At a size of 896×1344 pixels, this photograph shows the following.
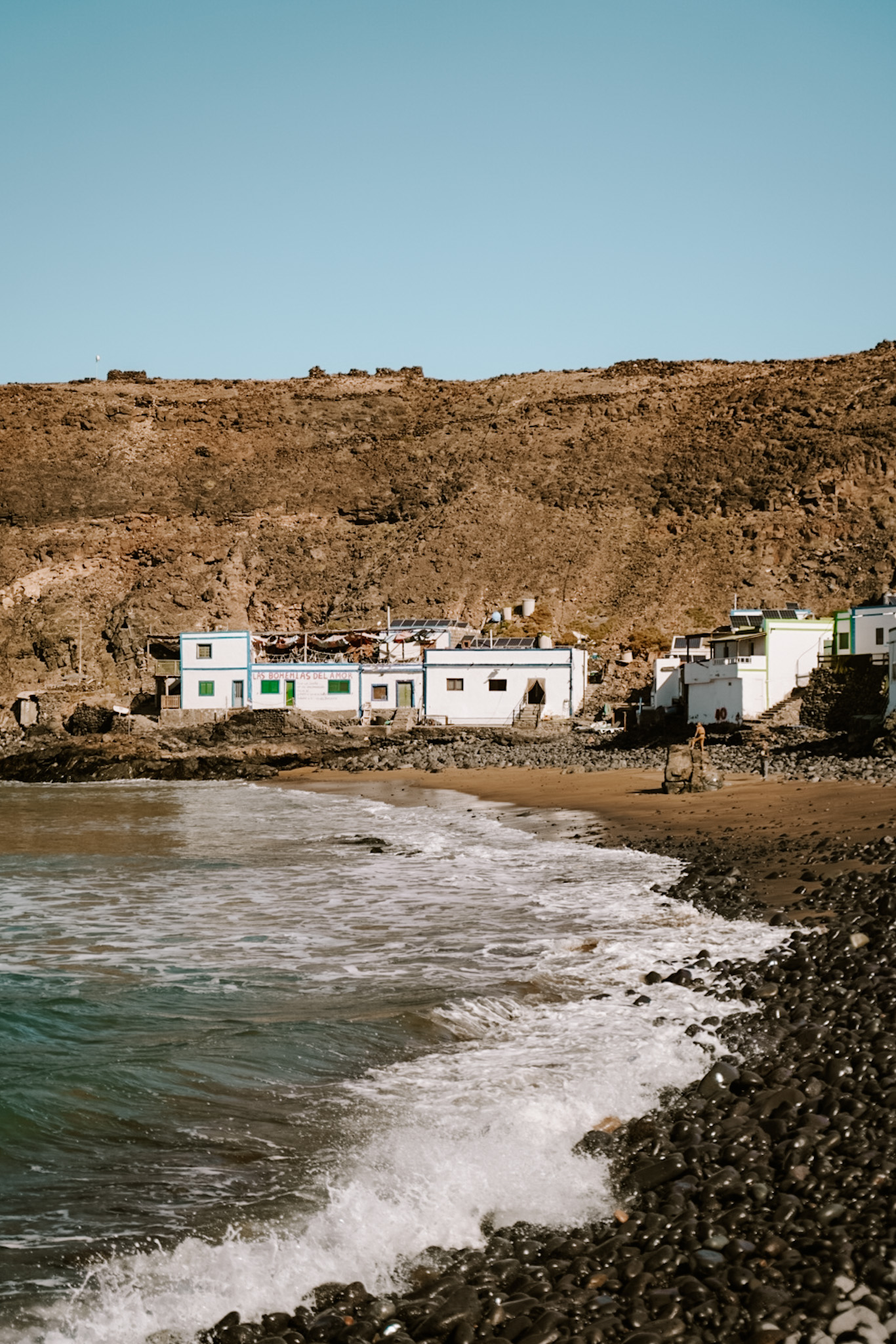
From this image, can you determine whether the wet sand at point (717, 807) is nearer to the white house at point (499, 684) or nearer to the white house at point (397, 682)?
the white house at point (499, 684)

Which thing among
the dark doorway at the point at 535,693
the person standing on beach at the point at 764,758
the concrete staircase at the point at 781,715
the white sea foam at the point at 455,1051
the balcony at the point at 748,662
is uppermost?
the balcony at the point at 748,662

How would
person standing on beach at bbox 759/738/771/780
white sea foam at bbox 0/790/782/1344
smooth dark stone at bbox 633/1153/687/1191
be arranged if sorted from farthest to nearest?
person standing on beach at bbox 759/738/771/780
smooth dark stone at bbox 633/1153/687/1191
white sea foam at bbox 0/790/782/1344

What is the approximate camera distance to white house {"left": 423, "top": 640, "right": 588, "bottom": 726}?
47.4 m

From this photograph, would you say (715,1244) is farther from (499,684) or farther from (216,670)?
(216,670)

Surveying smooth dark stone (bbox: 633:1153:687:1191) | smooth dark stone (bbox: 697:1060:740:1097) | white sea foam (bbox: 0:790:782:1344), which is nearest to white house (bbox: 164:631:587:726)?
white sea foam (bbox: 0:790:782:1344)

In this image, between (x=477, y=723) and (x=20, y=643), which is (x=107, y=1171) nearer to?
(x=477, y=723)

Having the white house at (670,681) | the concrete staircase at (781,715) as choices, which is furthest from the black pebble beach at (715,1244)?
the white house at (670,681)

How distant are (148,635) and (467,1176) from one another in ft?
191

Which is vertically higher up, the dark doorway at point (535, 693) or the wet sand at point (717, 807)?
the dark doorway at point (535, 693)

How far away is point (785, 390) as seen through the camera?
7844 cm

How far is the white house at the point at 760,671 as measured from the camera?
122 ft

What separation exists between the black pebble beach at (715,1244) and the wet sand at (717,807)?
5.66 m

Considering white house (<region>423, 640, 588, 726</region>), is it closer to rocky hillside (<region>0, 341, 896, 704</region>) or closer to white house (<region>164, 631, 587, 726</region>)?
white house (<region>164, 631, 587, 726</region>)

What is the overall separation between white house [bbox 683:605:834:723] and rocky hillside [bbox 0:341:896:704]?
20.2 m
